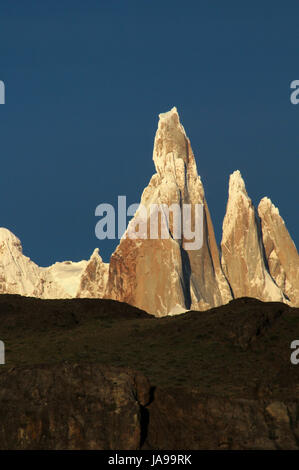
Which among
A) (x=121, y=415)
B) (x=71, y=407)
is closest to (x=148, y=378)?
(x=121, y=415)

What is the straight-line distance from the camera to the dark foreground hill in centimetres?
6138

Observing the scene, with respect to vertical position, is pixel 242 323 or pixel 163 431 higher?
pixel 242 323

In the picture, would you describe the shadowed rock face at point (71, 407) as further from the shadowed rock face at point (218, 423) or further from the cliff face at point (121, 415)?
the shadowed rock face at point (218, 423)

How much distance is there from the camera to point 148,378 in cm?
7462

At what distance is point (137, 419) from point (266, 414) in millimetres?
7933

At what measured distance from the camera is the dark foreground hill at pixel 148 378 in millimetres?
61375

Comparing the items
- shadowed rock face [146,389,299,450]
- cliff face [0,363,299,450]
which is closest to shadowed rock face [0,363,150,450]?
cliff face [0,363,299,450]

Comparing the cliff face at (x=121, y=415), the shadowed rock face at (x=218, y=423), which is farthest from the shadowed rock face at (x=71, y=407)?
the shadowed rock face at (x=218, y=423)

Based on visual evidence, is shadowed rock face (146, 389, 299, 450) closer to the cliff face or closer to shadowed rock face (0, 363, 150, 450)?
Result: the cliff face

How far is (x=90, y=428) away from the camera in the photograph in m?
60.8

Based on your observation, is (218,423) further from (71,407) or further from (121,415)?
(71,407)
